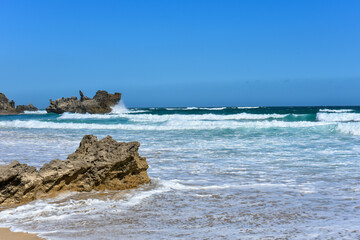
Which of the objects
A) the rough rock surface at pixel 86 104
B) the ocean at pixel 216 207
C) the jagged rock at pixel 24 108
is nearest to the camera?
the ocean at pixel 216 207

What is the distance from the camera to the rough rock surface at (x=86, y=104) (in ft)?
178

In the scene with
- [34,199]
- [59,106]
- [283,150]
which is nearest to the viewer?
[34,199]

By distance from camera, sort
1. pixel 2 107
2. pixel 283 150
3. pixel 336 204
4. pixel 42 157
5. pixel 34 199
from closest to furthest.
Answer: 1. pixel 336 204
2. pixel 34 199
3. pixel 42 157
4. pixel 283 150
5. pixel 2 107

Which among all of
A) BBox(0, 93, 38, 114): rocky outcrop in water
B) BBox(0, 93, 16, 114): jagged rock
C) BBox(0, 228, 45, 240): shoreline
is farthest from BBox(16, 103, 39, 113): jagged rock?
BBox(0, 228, 45, 240): shoreline

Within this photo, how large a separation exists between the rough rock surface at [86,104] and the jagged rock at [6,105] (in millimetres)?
9691

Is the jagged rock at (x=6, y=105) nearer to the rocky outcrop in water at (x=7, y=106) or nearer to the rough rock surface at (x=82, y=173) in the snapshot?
the rocky outcrop in water at (x=7, y=106)

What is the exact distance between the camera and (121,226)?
11.6ft

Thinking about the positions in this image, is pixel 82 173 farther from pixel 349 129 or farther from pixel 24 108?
pixel 24 108

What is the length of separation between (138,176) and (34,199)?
Result: 4.81 feet

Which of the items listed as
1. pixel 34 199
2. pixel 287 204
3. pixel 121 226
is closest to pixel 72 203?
pixel 34 199

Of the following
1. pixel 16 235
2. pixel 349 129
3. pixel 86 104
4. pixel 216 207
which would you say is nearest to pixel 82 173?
pixel 16 235

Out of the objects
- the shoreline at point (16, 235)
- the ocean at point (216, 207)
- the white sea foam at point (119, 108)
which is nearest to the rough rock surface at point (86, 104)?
the white sea foam at point (119, 108)

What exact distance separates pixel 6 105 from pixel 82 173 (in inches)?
2527

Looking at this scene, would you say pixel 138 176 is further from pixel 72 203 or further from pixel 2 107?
pixel 2 107
